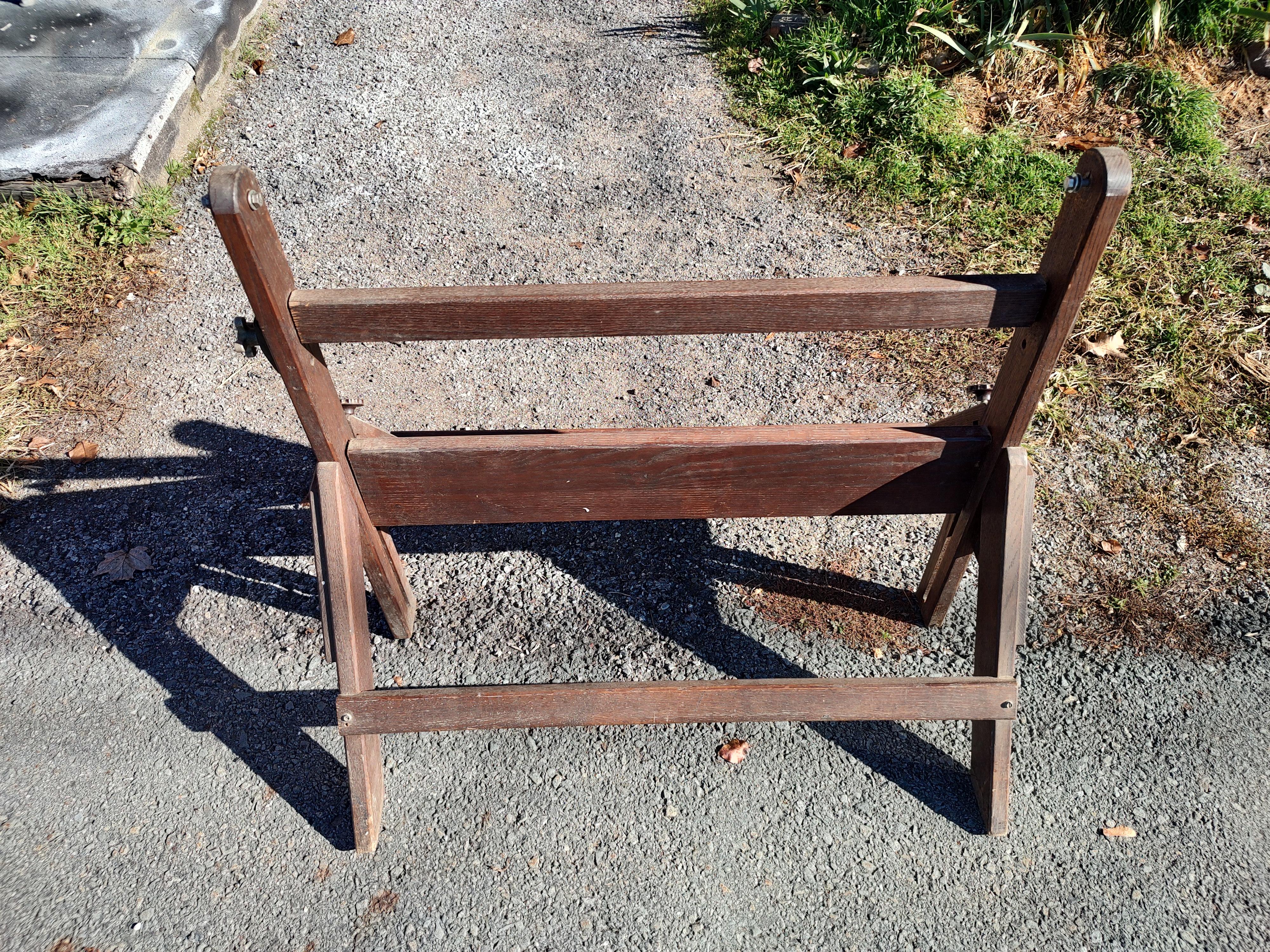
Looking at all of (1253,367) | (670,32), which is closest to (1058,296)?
(1253,367)

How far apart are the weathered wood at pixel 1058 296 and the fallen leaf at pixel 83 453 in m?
3.38

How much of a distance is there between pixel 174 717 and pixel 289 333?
1.52 meters

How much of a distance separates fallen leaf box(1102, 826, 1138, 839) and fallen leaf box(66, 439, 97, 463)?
12.8 ft

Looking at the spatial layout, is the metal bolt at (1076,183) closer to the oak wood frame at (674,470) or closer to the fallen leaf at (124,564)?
the oak wood frame at (674,470)

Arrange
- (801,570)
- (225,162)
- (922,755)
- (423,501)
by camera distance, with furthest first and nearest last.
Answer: (225,162)
(801,570)
(922,755)
(423,501)

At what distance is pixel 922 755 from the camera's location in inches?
102

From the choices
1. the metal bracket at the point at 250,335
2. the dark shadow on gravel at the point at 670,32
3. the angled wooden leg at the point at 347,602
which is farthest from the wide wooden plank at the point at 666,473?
the dark shadow on gravel at the point at 670,32

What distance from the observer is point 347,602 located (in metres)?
2.25

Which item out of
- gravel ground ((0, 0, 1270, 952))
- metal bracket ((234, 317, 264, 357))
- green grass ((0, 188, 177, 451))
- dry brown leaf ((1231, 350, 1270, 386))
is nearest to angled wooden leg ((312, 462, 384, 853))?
gravel ground ((0, 0, 1270, 952))

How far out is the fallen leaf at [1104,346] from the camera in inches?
147

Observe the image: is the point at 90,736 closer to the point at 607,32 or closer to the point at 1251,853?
the point at 1251,853

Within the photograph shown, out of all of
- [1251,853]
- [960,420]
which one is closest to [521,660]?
[960,420]

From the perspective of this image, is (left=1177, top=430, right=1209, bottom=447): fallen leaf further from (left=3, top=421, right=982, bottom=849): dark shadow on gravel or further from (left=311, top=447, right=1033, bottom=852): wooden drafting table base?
(left=311, top=447, right=1033, bottom=852): wooden drafting table base

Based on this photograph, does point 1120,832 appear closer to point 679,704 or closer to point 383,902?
point 679,704
